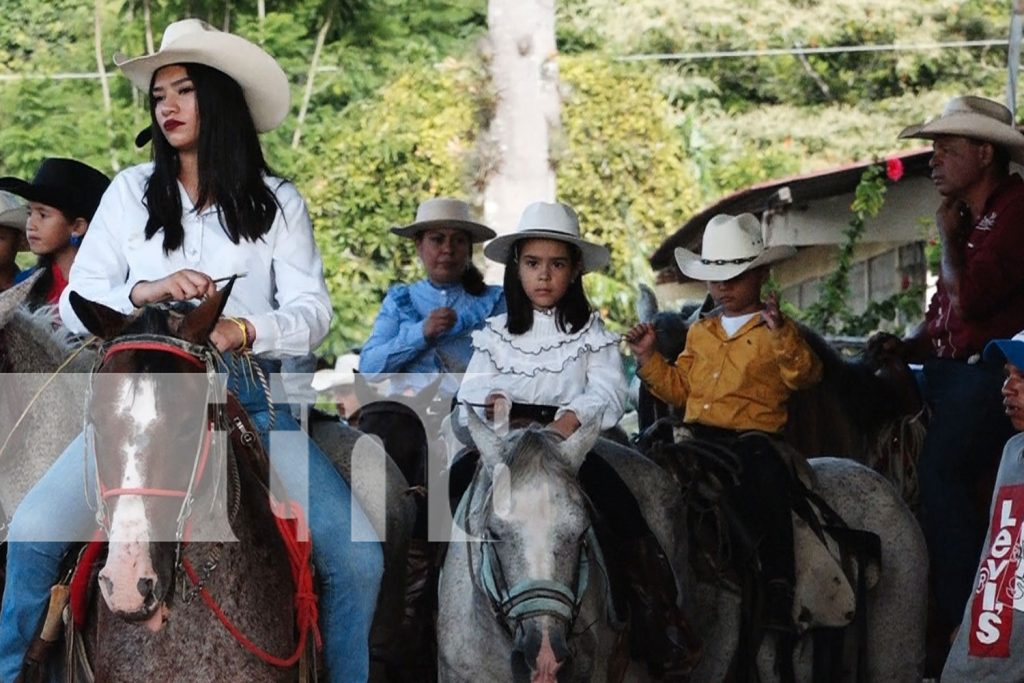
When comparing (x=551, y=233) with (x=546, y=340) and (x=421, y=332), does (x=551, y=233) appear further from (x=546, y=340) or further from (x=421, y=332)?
(x=421, y=332)

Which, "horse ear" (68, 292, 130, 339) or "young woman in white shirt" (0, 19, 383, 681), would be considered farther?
"young woman in white shirt" (0, 19, 383, 681)

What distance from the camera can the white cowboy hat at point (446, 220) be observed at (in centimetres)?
941

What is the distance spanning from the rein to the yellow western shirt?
8.40 feet

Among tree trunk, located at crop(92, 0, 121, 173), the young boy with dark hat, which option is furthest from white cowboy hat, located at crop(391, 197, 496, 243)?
tree trunk, located at crop(92, 0, 121, 173)

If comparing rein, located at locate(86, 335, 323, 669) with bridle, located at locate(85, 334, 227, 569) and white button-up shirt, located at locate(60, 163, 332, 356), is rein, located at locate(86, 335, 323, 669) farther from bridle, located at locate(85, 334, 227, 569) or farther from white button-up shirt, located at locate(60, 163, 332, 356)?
white button-up shirt, located at locate(60, 163, 332, 356)

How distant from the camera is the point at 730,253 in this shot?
7965 millimetres

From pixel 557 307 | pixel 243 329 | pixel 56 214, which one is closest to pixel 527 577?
pixel 243 329

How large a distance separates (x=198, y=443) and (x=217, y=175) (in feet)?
4.08

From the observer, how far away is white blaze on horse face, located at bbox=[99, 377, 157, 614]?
4.41 metres

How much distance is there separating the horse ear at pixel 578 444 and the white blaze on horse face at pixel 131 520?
1701 mm

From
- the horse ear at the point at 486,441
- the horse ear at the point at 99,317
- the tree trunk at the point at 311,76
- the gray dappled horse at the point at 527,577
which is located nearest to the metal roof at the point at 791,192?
the tree trunk at the point at 311,76

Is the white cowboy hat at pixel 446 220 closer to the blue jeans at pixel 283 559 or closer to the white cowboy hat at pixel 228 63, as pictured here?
the white cowboy hat at pixel 228 63

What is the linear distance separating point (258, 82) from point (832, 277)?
8923 millimetres

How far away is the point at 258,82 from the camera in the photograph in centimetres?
579
